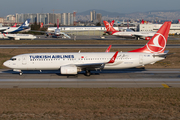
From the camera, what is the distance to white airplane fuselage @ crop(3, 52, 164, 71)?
30.6 metres

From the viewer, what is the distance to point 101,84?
2662 centimetres

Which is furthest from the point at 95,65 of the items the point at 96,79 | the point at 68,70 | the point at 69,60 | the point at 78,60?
the point at 69,60

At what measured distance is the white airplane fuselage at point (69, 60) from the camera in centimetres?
3058

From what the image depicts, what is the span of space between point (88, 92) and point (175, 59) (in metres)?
27.4

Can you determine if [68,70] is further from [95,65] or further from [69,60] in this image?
[95,65]

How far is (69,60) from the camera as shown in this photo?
101 ft

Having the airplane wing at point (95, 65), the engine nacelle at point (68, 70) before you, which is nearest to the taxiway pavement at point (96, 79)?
the engine nacelle at point (68, 70)

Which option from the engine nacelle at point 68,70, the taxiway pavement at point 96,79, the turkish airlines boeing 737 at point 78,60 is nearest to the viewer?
the taxiway pavement at point 96,79

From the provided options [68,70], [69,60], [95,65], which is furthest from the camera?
[69,60]

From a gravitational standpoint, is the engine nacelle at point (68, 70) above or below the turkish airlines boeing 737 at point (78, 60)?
below

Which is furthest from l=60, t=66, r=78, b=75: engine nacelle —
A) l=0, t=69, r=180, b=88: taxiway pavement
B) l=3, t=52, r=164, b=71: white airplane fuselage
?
l=3, t=52, r=164, b=71: white airplane fuselage

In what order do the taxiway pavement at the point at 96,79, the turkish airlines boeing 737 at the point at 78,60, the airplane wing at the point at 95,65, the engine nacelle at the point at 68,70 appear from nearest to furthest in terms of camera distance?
the taxiway pavement at the point at 96,79, the airplane wing at the point at 95,65, the engine nacelle at the point at 68,70, the turkish airlines boeing 737 at the point at 78,60

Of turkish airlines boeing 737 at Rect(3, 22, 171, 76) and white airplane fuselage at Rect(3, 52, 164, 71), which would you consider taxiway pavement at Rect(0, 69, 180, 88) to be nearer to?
turkish airlines boeing 737 at Rect(3, 22, 171, 76)

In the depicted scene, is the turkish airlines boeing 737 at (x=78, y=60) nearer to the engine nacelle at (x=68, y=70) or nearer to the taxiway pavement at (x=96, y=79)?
the engine nacelle at (x=68, y=70)
